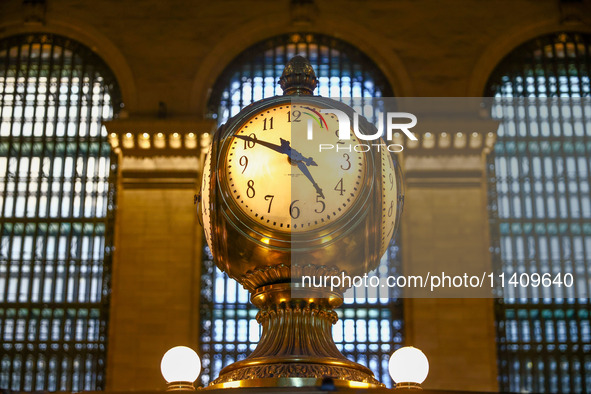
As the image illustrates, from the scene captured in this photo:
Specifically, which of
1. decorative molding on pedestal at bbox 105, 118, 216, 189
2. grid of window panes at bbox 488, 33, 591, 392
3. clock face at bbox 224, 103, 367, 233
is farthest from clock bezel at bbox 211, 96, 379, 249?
decorative molding on pedestal at bbox 105, 118, 216, 189

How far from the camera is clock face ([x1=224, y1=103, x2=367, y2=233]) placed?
178 cm

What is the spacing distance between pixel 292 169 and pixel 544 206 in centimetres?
1539

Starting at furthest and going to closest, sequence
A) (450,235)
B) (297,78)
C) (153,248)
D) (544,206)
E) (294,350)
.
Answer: (544,206), (450,235), (153,248), (297,78), (294,350)

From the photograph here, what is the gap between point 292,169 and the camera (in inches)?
71.3

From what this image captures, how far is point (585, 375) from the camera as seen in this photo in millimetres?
15398

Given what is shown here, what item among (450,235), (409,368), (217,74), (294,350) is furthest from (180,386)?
(217,74)

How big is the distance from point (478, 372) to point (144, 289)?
5.07 metres

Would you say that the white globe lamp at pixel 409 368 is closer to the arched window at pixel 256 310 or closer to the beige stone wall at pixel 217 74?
the arched window at pixel 256 310

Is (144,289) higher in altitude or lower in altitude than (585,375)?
higher

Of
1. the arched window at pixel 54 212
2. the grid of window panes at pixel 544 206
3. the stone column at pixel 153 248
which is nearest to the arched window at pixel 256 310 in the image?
the stone column at pixel 153 248

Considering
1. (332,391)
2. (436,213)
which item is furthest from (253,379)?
(436,213)

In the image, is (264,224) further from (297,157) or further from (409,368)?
(409,368)

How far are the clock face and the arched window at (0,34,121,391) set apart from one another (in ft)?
45.5

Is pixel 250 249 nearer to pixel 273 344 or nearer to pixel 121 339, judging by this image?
pixel 273 344
